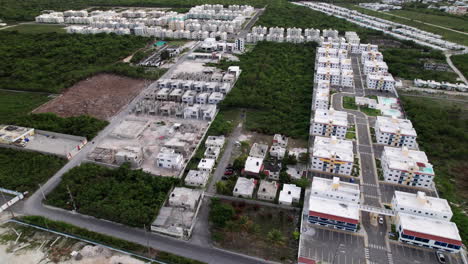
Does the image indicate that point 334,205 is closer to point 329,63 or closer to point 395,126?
point 395,126

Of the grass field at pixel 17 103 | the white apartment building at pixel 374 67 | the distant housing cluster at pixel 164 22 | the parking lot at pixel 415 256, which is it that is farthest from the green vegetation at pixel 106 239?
the distant housing cluster at pixel 164 22

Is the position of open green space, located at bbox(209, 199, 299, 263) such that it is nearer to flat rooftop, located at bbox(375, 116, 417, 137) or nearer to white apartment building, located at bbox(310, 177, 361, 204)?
white apartment building, located at bbox(310, 177, 361, 204)

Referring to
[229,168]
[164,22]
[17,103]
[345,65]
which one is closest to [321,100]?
[345,65]

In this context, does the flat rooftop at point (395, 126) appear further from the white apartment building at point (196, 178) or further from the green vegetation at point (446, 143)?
the white apartment building at point (196, 178)

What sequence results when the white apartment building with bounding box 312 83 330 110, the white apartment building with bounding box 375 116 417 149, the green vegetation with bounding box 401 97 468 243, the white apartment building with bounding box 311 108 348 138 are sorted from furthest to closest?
the white apartment building with bounding box 312 83 330 110, the white apartment building with bounding box 311 108 348 138, the white apartment building with bounding box 375 116 417 149, the green vegetation with bounding box 401 97 468 243

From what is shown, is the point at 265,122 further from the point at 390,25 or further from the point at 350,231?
the point at 390,25

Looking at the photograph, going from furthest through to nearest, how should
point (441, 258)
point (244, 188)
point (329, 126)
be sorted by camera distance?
point (329, 126) → point (244, 188) → point (441, 258)

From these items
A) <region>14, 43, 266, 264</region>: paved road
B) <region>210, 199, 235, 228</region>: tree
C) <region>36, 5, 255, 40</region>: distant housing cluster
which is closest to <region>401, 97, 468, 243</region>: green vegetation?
<region>210, 199, 235, 228</region>: tree
